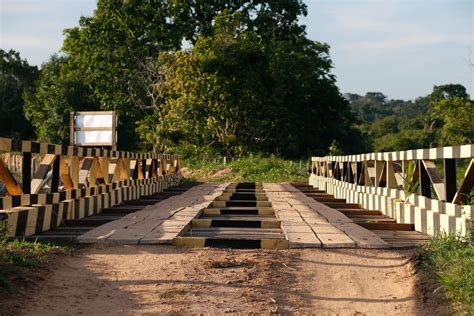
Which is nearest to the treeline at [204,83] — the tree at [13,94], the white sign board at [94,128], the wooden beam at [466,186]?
the tree at [13,94]

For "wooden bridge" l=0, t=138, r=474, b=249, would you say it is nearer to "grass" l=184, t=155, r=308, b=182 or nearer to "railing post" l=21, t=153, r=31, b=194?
"railing post" l=21, t=153, r=31, b=194

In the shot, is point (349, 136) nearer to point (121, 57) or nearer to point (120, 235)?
point (121, 57)

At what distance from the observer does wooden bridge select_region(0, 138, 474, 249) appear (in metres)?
6.85

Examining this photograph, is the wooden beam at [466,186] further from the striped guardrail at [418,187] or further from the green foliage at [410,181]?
the green foliage at [410,181]

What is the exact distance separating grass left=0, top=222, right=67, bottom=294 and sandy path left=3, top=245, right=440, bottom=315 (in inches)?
6.3

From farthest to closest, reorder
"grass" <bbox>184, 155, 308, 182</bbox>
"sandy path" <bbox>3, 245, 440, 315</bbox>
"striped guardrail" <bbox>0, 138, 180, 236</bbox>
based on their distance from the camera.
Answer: "grass" <bbox>184, 155, 308, 182</bbox>
"striped guardrail" <bbox>0, 138, 180, 236</bbox>
"sandy path" <bbox>3, 245, 440, 315</bbox>

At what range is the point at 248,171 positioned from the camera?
30.6 meters

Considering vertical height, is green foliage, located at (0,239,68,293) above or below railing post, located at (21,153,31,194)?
below

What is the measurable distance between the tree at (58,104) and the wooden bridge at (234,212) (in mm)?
30720

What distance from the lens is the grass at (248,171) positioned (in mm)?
29266

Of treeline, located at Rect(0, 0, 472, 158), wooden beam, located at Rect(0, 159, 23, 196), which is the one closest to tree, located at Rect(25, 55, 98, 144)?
treeline, located at Rect(0, 0, 472, 158)

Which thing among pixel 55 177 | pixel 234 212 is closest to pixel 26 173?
pixel 55 177

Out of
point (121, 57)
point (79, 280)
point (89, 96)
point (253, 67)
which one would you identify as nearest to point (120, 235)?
point (79, 280)

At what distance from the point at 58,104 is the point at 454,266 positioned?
3998cm
